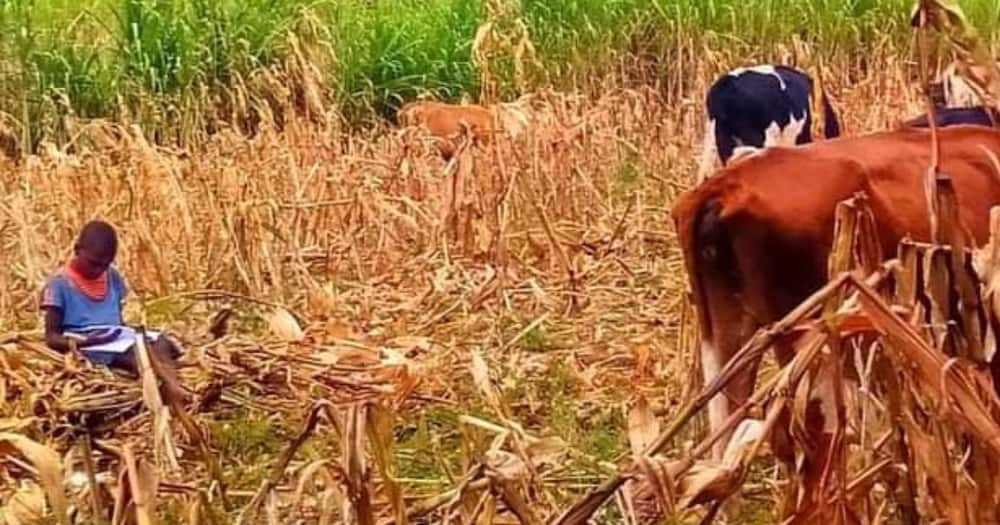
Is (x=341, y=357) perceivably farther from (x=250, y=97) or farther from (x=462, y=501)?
(x=250, y=97)

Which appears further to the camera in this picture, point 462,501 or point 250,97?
point 250,97

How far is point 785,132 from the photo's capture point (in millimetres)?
5598

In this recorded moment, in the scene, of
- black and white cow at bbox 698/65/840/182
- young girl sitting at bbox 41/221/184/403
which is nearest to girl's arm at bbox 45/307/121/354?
young girl sitting at bbox 41/221/184/403

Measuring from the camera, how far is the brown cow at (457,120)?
7090 millimetres

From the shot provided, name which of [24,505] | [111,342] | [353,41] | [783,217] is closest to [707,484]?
[24,505]

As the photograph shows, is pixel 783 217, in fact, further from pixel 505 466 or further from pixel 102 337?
pixel 102 337

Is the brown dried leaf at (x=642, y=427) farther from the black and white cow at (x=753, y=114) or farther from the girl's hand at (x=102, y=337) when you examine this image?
the black and white cow at (x=753, y=114)

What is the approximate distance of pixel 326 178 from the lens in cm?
672

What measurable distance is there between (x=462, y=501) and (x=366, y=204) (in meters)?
Answer: 4.63

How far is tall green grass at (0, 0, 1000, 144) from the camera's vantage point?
9219 millimetres

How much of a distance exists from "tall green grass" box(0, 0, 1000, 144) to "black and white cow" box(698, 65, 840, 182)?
3.64 metres

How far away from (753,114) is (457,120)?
340cm

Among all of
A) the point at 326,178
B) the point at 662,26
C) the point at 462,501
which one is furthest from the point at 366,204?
the point at 462,501

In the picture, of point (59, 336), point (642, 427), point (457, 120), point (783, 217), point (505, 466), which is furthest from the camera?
point (457, 120)
